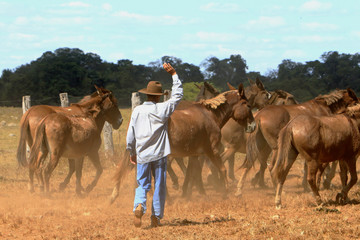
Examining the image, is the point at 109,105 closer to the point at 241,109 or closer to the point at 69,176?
the point at 69,176

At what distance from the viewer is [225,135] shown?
1352 centimetres

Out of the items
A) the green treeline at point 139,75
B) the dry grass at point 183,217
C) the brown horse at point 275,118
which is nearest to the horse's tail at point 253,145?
the brown horse at point 275,118

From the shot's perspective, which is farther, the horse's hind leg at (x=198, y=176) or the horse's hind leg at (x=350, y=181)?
the horse's hind leg at (x=198, y=176)

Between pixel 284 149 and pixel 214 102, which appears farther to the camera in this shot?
pixel 214 102

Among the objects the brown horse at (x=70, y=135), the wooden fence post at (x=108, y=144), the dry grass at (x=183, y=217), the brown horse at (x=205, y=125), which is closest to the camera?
the dry grass at (x=183, y=217)

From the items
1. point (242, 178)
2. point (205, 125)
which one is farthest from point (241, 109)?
point (242, 178)

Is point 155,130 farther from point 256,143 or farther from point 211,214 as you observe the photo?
point 256,143

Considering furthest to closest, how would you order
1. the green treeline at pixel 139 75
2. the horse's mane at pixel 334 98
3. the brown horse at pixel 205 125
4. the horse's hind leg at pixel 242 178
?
the green treeline at pixel 139 75, the horse's mane at pixel 334 98, the horse's hind leg at pixel 242 178, the brown horse at pixel 205 125

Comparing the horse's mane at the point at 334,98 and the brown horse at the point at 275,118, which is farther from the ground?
the horse's mane at the point at 334,98

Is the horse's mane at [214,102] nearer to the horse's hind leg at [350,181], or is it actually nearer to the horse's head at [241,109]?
the horse's head at [241,109]

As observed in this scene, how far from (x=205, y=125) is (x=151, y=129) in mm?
3381

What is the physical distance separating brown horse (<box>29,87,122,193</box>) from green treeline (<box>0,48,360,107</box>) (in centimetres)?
3203

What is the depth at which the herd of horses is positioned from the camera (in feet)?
30.5

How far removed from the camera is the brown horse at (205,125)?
33.6ft
